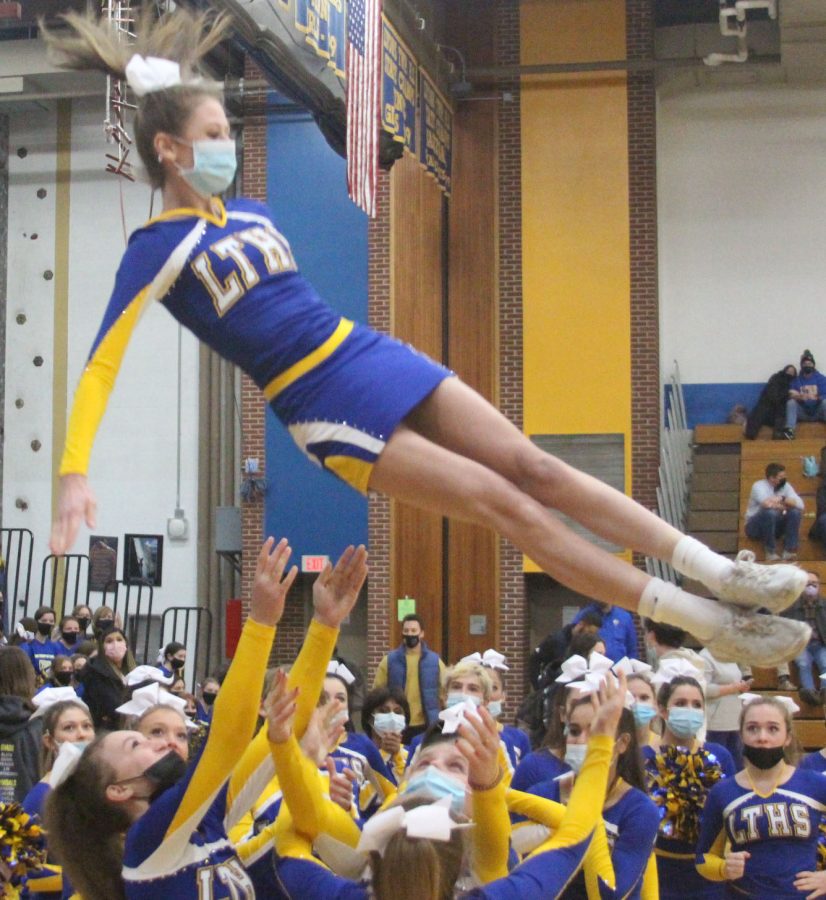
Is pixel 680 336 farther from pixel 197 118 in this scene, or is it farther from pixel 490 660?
pixel 197 118

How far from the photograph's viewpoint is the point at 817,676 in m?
13.0

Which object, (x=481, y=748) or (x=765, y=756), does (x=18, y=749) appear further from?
(x=481, y=748)

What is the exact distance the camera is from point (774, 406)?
14.9 m

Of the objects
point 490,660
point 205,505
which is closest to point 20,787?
point 490,660

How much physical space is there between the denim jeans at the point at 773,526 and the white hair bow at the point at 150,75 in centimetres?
1114

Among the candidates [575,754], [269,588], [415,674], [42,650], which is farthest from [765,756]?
[42,650]

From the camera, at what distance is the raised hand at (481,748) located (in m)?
2.80

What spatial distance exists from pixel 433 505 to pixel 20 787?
11.0 feet

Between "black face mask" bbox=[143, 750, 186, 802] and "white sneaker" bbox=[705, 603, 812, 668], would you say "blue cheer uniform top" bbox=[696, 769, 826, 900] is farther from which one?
"black face mask" bbox=[143, 750, 186, 802]

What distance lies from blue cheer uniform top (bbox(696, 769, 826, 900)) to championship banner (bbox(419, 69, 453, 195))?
923 centimetres

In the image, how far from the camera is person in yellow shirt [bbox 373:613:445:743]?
1046 centimetres

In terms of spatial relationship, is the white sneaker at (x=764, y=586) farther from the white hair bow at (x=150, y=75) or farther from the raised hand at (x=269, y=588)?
the white hair bow at (x=150, y=75)

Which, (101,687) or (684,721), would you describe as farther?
(101,687)

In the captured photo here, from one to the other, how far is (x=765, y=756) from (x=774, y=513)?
30.9ft
